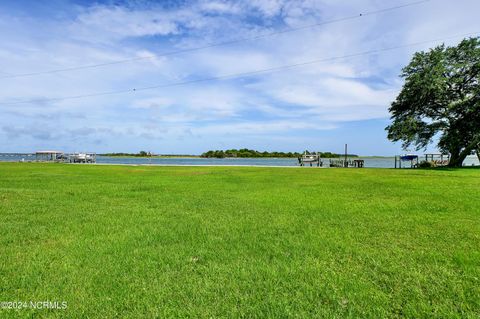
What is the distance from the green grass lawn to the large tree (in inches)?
1144

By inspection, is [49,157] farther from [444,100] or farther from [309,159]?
[444,100]

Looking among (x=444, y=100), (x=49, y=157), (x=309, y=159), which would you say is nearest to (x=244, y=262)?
(x=444, y=100)

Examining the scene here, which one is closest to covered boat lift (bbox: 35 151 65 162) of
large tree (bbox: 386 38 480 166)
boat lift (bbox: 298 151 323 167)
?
boat lift (bbox: 298 151 323 167)

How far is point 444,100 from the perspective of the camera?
34.7 m

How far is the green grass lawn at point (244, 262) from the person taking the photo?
132 inches

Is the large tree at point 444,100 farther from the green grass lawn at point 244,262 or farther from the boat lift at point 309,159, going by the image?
the green grass lawn at point 244,262

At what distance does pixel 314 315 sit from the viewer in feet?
10.4

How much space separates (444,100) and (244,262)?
123 ft

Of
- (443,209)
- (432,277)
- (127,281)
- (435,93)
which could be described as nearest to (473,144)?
(435,93)

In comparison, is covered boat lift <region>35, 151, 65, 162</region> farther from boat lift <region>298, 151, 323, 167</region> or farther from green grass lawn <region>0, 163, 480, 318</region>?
green grass lawn <region>0, 163, 480, 318</region>

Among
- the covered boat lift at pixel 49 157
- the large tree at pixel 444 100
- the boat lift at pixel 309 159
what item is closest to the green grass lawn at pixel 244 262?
the large tree at pixel 444 100

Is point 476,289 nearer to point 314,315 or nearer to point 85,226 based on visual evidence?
point 314,315

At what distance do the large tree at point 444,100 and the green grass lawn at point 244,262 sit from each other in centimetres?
2906

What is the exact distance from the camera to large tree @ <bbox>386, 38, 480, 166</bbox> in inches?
1289
